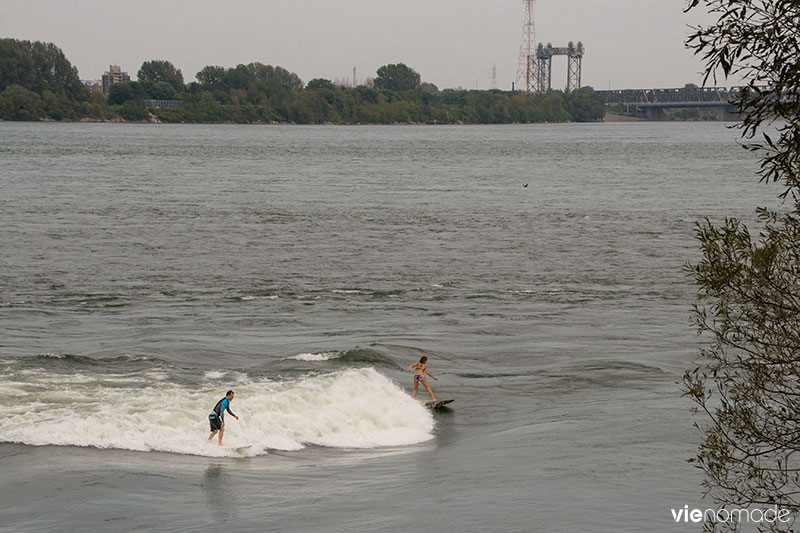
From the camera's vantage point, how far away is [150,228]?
60906 millimetres

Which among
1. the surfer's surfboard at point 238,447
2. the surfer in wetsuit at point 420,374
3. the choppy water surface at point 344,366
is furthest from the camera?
the surfer in wetsuit at point 420,374

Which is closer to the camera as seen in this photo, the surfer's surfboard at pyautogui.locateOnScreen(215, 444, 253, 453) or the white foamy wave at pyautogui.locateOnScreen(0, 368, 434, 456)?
the surfer's surfboard at pyautogui.locateOnScreen(215, 444, 253, 453)

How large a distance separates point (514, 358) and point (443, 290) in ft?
36.6

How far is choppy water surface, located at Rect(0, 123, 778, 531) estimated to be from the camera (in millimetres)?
18750

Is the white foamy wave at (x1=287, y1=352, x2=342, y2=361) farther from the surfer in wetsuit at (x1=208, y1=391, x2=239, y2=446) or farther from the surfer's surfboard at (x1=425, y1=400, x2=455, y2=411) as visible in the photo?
the surfer in wetsuit at (x1=208, y1=391, x2=239, y2=446)

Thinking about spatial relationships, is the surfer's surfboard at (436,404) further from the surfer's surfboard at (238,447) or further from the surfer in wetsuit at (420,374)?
the surfer's surfboard at (238,447)

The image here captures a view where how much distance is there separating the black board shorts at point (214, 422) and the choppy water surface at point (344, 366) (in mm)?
597

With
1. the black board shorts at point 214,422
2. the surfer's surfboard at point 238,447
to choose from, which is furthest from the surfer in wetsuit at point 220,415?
the surfer's surfboard at point 238,447

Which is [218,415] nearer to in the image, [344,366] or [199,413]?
[199,413]

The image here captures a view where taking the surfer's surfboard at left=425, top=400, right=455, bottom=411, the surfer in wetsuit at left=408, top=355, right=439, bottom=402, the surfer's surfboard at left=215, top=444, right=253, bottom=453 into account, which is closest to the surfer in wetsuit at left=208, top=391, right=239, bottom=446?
the surfer's surfboard at left=215, top=444, right=253, bottom=453

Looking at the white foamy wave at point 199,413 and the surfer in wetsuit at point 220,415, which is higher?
the surfer in wetsuit at point 220,415

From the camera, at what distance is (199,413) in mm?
24312

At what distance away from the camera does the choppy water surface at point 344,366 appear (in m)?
18.8

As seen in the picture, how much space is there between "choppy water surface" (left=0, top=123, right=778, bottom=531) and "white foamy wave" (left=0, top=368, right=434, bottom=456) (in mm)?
69
